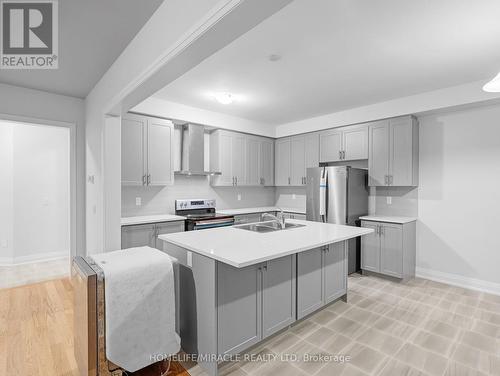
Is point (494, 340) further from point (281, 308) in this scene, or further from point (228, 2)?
point (228, 2)

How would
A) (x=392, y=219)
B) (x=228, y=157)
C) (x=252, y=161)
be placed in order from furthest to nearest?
(x=252, y=161) → (x=228, y=157) → (x=392, y=219)

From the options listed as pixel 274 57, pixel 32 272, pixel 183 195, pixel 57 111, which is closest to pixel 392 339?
pixel 274 57

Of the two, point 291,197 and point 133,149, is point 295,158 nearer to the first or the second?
point 291,197

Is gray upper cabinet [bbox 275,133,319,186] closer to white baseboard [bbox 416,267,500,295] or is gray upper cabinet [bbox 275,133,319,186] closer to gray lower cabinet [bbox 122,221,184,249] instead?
white baseboard [bbox 416,267,500,295]

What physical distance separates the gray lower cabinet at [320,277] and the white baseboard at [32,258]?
4700 mm

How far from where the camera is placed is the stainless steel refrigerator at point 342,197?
13.9 feet

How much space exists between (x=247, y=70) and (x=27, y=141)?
14.1ft

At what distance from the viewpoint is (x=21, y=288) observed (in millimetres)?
3654

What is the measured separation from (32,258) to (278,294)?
478 cm

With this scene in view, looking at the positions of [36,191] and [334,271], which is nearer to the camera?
[334,271]

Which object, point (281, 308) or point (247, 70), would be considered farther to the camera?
point (247, 70)

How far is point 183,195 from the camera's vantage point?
4762 mm

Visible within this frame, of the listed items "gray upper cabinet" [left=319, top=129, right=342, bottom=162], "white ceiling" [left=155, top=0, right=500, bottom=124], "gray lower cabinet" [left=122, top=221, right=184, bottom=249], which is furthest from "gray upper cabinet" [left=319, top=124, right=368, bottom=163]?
"gray lower cabinet" [left=122, top=221, right=184, bottom=249]

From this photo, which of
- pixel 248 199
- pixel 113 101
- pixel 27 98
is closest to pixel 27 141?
pixel 27 98
